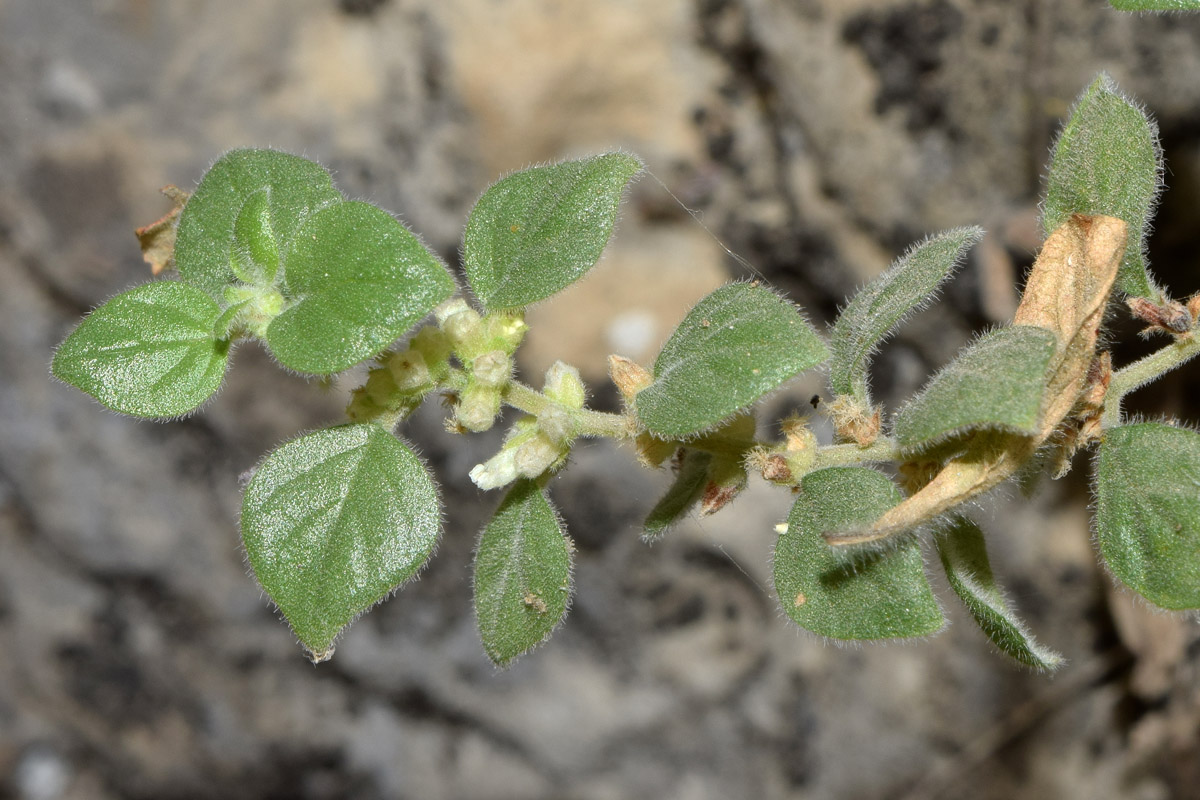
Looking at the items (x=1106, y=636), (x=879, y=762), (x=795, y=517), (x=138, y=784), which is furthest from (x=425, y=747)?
(x=795, y=517)

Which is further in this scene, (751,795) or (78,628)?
(78,628)

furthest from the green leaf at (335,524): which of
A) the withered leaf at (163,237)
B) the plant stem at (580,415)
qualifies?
the withered leaf at (163,237)

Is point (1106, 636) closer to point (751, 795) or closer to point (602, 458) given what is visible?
point (751, 795)

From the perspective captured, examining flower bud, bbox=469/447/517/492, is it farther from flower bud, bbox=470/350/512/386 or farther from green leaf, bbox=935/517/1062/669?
green leaf, bbox=935/517/1062/669

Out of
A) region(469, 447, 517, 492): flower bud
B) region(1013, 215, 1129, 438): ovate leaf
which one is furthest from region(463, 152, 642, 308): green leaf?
region(1013, 215, 1129, 438): ovate leaf

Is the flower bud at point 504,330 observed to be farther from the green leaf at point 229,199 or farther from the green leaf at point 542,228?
the green leaf at point 229,199
